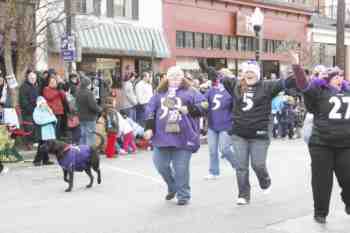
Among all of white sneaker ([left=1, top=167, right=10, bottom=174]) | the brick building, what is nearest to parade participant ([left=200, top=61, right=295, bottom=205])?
white sneaker ([left=1, top=167, right=10, bottom=174])

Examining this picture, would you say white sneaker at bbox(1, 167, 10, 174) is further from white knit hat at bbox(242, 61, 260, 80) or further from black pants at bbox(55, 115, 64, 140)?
white knit hat at bbox(242, 61, 260, 80)

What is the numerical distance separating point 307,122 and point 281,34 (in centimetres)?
2547

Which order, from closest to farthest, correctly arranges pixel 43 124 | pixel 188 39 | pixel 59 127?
pixel 43 124
pixel 59 127
pixel 188 39

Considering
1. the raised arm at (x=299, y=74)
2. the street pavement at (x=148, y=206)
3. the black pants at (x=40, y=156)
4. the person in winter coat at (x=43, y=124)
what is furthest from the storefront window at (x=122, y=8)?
the raised arm at (x=299, y=74)

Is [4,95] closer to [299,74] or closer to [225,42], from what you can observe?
[299,74]

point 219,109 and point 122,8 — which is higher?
point 122,8

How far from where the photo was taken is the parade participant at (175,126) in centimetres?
790

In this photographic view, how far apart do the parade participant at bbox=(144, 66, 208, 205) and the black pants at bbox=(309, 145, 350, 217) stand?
5.68 ft

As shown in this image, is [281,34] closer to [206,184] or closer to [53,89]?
[53,89]

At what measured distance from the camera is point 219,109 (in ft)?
33.1

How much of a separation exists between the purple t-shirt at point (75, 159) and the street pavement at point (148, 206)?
0.36 m

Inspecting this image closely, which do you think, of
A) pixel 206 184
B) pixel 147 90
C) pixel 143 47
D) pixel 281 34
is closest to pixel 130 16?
pixel 143 47

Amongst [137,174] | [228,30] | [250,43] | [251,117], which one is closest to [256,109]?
[251,117]

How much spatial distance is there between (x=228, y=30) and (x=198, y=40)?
8.30 feet
